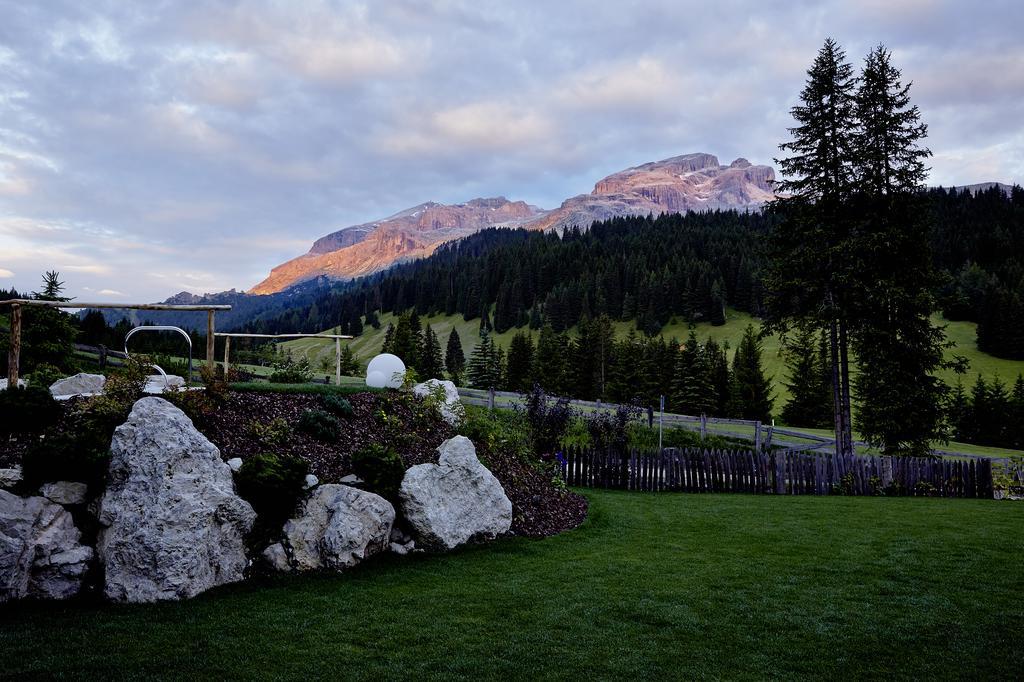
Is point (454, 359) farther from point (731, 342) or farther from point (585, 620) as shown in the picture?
point (585, 620)

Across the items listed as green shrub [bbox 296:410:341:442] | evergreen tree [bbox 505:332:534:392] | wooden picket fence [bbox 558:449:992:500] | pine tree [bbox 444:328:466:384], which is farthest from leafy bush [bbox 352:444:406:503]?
pine tree [bbox 444:328:466:384]

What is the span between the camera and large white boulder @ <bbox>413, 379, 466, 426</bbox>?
13406 mm

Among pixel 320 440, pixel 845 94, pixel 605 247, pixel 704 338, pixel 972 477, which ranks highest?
Answer: pixel 605 247

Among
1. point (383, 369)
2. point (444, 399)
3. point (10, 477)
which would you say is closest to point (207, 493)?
point (10, 477)

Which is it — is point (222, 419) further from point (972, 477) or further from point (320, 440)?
point (972, 477)

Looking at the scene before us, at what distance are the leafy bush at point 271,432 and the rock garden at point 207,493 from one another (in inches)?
1.1

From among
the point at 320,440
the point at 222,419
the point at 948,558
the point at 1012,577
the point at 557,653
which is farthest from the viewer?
the point at 320,440

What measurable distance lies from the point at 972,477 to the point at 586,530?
1428 centimetres

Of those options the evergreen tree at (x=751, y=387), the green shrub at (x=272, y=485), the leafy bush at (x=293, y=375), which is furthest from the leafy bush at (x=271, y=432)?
the evergreen tree at (x=751, y=387)

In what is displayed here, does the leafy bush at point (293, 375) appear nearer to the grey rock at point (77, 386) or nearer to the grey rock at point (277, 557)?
the grey rock at point (77, 386)

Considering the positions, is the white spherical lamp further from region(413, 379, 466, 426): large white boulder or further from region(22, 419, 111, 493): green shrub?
region(22, 419, 111, 493): green shrub

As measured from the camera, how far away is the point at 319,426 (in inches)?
411

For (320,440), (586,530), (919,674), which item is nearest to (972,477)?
(586,530)

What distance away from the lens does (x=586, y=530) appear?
1108 centimetres
